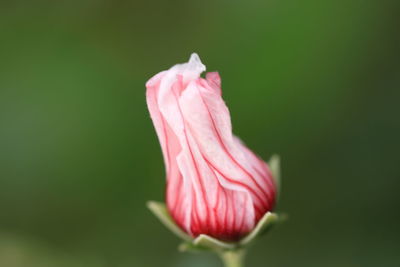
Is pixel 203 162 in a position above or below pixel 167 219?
above

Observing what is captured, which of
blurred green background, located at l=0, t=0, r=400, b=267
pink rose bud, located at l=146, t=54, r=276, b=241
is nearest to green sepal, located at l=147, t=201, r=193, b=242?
pink rose bud, located at l=146, t=54, r=276, b=241

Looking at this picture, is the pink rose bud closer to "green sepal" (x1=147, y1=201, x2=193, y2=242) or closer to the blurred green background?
"green sepal" (x1=147, y1=201, x2=193, y2=242)

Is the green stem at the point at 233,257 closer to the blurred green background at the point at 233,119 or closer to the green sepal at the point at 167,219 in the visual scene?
the green sepal at the point at 167,219

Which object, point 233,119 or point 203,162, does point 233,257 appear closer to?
point 203,162

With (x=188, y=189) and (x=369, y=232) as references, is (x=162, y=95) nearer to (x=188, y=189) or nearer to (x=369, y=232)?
(x=188, y=189)

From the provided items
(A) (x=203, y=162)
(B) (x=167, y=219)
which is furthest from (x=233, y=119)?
(A) (x=203, y=162)
